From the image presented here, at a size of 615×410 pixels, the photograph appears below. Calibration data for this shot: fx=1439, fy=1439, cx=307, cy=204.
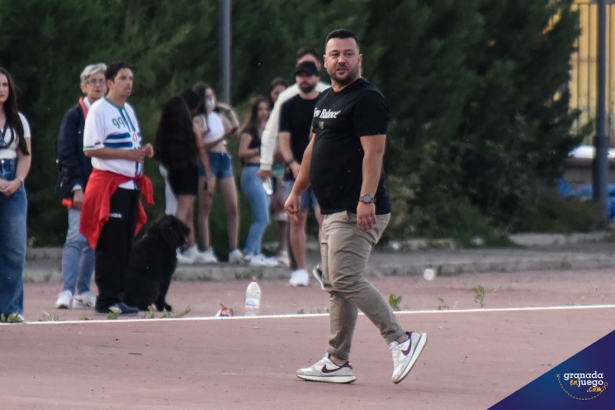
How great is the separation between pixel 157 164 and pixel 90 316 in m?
4.62

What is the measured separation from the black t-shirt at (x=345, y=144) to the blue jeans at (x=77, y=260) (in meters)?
3.71

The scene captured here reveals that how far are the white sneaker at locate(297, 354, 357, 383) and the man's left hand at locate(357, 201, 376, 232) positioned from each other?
0.76 meters

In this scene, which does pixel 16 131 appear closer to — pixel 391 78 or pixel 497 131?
pixel 391 78

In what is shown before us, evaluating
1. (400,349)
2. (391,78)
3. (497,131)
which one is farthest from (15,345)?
(497,131)

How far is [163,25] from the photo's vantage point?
15.3 meters

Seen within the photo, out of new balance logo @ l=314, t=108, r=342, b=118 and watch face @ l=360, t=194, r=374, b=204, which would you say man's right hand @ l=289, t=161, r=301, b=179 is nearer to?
new balance logo @ l=314, t=108, r=342, b=118

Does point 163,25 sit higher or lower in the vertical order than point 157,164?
higher

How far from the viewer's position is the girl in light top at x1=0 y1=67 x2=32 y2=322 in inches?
378

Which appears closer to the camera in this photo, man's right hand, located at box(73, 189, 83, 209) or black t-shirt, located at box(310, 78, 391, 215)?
black t-shirt, located at box(310, 78, 391, 215)

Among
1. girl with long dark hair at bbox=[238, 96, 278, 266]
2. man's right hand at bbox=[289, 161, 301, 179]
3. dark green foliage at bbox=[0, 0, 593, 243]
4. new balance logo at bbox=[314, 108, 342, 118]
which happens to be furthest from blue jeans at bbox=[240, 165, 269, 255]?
new balance logo at bbox=[314, 108, 342, 118]

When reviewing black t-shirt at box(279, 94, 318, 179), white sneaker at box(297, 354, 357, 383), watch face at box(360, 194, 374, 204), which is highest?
black t-shirt at box(279, 94, 318, 179)

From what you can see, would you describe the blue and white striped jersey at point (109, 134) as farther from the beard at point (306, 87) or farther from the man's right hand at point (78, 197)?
the beard at point (306, 87)

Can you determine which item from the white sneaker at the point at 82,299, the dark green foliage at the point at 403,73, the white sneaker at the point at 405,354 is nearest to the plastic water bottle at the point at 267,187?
the dark green foliage at the point at 403,73

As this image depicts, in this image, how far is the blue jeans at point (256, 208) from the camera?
14.4 m
